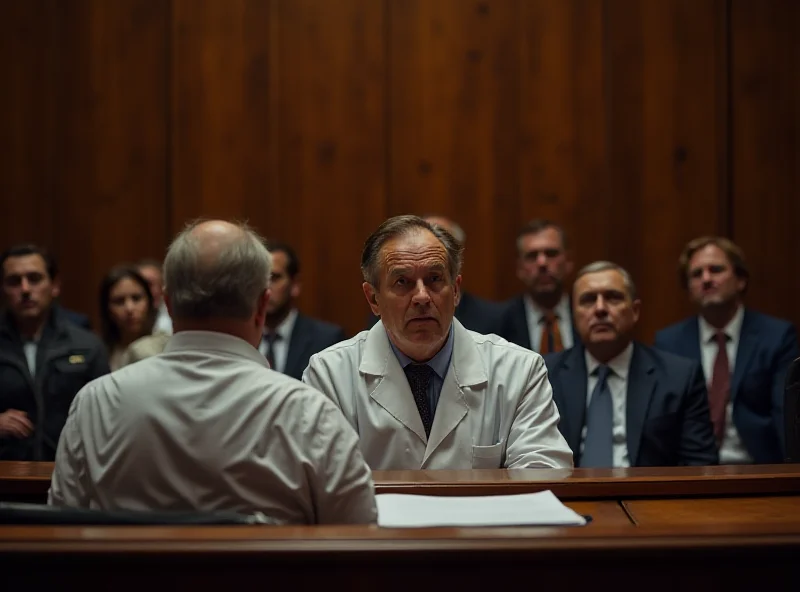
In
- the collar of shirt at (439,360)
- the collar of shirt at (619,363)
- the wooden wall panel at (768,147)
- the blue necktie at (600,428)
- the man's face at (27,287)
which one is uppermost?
A: the wooden wall panel at (768,147)

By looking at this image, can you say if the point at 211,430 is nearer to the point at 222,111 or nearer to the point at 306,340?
the point at 306,340

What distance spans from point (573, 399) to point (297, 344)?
1815 mm

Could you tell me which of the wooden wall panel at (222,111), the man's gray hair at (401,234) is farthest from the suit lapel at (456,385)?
the wooden wall panel at (222,111)

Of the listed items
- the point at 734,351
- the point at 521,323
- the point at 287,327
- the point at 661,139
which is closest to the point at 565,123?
the point at 661,139

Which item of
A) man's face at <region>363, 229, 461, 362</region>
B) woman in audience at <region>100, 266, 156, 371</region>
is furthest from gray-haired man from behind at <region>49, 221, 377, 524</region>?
woman in audience at <region>100, 266, 156, 371</region>

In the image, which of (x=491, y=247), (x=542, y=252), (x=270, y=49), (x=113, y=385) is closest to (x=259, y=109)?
(x=270, y=49)

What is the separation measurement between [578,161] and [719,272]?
1.61m

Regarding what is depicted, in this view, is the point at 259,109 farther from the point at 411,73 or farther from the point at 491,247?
the point at 491,247

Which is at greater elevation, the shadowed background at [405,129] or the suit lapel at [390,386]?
the shadowed background at [405,129]

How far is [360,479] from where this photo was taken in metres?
1.83

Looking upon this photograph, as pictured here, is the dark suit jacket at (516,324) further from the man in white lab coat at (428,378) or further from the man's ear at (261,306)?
the man's ear at (261,306)

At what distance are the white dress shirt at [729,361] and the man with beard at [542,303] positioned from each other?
66cm

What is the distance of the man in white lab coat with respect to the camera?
9.38 feet

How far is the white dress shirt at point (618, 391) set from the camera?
3.85 meters
